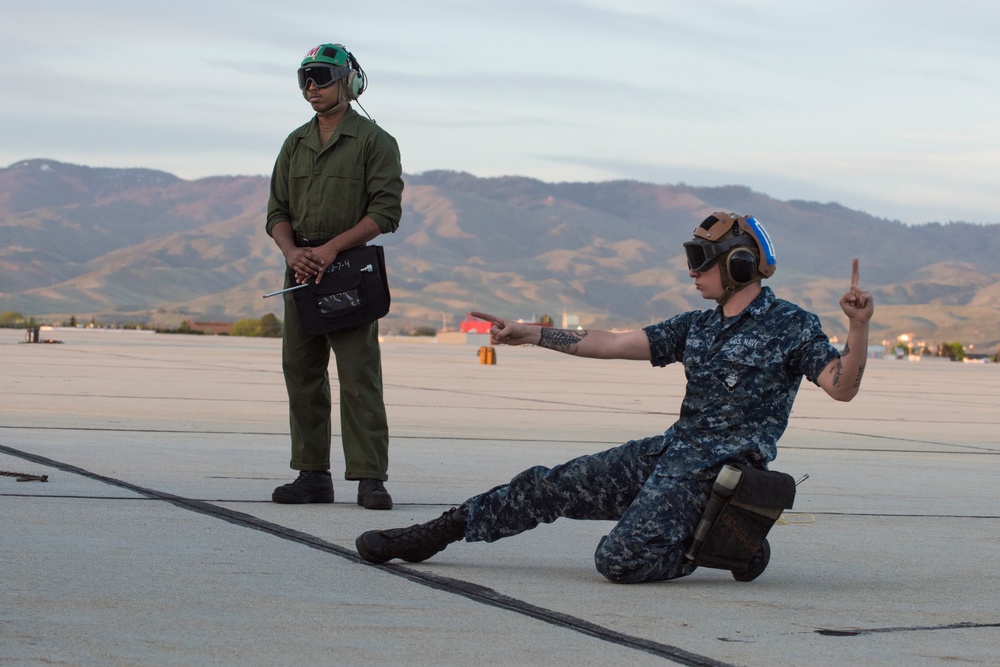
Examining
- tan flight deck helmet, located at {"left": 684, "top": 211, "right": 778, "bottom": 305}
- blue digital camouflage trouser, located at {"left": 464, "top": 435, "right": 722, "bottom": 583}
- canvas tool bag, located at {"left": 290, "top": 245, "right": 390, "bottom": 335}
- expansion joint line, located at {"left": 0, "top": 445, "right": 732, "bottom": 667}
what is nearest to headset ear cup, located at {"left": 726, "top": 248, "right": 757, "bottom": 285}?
tan flight deck helmet, located at {"left": 684, "top": 211, "right": 778, "bottom": 305}

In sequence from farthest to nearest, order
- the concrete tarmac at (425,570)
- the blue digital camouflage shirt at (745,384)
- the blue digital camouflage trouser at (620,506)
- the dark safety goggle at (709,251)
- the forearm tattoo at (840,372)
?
the dark safety goggle at (709,251), the blue digital camouflage shirt at (745,384), the blue digital camouflage trouser at (620,506), the forearm tattoo at (840,372), the concrete tarmac at (425,570)

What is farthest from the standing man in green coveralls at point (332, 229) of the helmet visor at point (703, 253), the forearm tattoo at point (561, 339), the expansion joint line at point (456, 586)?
the helmet visor at point (703, 253)

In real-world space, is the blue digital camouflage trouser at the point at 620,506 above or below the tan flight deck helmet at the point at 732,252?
below

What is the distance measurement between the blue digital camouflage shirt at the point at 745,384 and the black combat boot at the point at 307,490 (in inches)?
94.3

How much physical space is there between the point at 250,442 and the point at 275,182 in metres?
3.56

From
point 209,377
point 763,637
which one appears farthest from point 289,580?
point 209,377

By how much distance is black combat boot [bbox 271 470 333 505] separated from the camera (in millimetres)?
7613

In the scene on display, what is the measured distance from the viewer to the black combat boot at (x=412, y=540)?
5.79 m

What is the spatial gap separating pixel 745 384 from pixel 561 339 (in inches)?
33.2

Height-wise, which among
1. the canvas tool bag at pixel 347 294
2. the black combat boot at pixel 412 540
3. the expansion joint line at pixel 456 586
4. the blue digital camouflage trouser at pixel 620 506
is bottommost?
the expansion joint line at pixel 456 586

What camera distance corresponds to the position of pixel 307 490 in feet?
25.3

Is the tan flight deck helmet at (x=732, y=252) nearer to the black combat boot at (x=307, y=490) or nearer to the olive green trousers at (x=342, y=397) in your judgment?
the olive green trousers at (x=342, y=397)

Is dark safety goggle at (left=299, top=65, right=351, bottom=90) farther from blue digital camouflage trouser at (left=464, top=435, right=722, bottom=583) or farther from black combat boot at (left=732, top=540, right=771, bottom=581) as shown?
black combat boot at (left=732, top=540, right=771, bottom=581)

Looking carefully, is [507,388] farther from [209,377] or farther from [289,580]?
[289,580]
